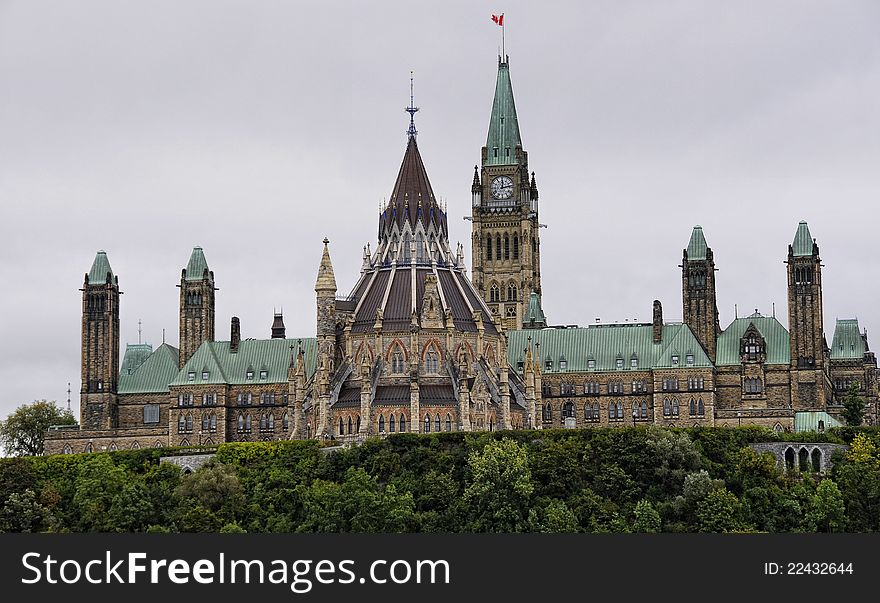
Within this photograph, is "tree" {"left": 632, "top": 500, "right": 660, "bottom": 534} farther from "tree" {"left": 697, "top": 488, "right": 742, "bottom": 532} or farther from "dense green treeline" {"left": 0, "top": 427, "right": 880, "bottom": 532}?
"tree" {"left": 697, "top": 488, "right": 742, "bottom": 532}

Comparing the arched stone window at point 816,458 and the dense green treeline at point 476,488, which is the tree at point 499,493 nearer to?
the dense green treeline at point 476,488

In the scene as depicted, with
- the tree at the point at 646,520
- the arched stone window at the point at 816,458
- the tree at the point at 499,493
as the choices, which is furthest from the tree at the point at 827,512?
the tree at the point at 499,493

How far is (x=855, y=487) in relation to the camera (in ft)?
607

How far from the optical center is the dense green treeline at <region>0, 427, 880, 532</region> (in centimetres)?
17900

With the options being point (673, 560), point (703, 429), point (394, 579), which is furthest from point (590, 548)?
point (703, 429)

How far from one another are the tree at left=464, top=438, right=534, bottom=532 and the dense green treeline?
0.47ft

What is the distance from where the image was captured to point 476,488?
598 feet

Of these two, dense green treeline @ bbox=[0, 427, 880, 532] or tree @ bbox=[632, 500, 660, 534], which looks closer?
tree @ bbox=[632, 500, 660, 534]

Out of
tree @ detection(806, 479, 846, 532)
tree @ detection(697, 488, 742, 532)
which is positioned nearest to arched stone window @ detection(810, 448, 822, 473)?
tree @ detection(806, 479, 846, 532)

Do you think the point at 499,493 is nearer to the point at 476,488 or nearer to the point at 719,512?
the point at 476,488

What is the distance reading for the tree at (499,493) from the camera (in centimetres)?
17938

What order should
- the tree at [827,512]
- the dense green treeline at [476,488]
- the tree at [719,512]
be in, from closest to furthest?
the tree at [719,512] < the tree at [827,512] < the dense green treeline at [476,488]

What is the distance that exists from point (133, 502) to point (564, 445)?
36920 mm

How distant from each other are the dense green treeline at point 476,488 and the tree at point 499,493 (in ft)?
0.47
